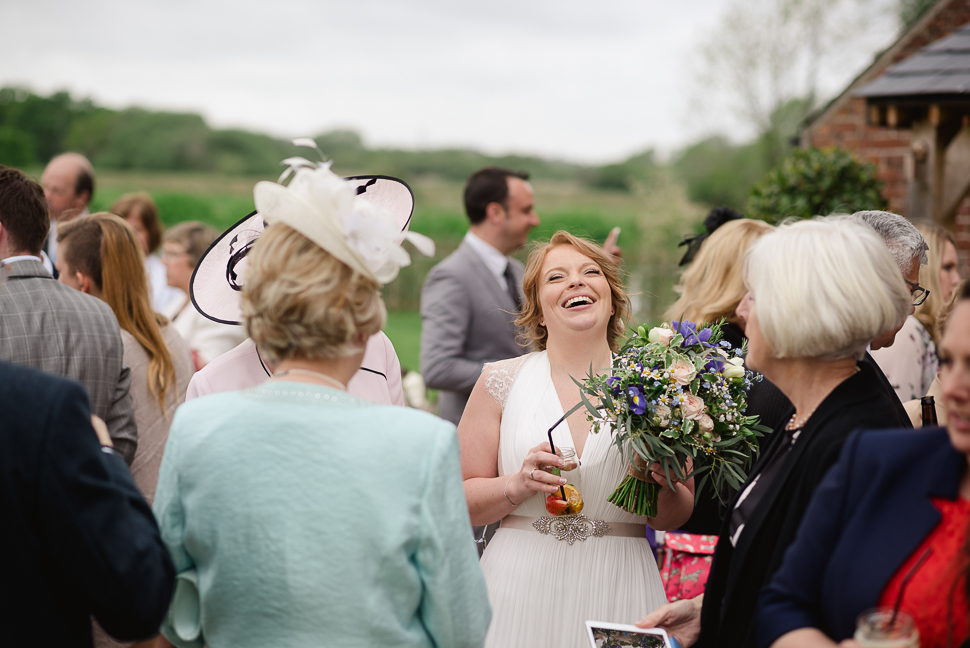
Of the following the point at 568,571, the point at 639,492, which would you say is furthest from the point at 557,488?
the point at 568,571

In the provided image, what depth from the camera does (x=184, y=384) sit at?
4086 millimetres

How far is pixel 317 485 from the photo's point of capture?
174cm

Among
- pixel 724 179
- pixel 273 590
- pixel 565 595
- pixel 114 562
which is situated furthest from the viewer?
pixel 724 179

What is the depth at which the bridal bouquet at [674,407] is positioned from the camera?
2.60 meters

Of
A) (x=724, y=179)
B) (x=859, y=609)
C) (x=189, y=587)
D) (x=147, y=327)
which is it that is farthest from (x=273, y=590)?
(x=724, y=179)

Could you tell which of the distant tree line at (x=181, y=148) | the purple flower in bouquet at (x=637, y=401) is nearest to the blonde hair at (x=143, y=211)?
the purple flower in bouquet at (x=637, y=401)

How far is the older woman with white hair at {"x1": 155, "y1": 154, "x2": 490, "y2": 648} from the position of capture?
173 cm

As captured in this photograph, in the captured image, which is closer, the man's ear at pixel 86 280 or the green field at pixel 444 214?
the man's ear at pixel 86 280

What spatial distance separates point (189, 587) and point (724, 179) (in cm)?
2548

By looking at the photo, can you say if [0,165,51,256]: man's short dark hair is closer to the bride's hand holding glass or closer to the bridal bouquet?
the bride's hand holding glass

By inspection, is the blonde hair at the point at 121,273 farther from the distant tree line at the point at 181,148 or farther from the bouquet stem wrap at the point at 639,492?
the distant tree line at the point at 181,148

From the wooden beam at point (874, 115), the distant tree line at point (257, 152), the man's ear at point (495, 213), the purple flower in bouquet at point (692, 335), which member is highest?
the distant tree line at point (257, 152)

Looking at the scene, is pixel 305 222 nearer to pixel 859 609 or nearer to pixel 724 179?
pixel 859 609

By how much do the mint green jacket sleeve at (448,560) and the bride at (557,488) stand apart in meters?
0.94
